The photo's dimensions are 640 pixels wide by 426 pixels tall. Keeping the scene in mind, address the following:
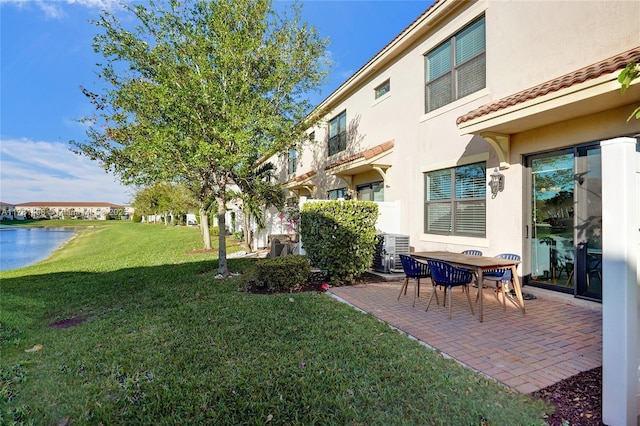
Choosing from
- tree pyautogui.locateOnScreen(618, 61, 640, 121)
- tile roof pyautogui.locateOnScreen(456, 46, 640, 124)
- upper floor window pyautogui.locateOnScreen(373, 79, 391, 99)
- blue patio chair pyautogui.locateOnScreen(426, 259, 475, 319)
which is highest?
upper floor window pyautogui.locateOnScreen(373, 79, 391, 99)

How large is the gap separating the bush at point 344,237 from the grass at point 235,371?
5.64ft

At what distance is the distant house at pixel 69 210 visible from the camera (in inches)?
4257

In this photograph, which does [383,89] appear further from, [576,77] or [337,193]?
[576,77]

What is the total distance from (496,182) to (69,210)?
469 ft

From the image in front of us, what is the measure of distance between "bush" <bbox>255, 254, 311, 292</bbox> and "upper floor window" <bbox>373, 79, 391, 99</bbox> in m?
7.17

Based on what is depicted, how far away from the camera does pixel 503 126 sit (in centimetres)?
618

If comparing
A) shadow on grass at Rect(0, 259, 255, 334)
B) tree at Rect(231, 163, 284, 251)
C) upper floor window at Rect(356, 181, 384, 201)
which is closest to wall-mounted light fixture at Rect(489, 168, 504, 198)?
upper floor window at Rect(356, 181, 384, 201)

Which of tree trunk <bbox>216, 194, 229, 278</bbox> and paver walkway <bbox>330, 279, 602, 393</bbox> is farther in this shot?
tree trunk <bbox>216, 194, 229, 278</bbox>

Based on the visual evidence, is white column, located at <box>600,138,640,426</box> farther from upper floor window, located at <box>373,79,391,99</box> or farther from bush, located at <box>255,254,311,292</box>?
upper floor window, located at <box>373,79,391,99</box>

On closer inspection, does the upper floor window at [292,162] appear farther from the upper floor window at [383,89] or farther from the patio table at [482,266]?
the patio table at [482,266]

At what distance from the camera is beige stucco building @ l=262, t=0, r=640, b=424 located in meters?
4.28

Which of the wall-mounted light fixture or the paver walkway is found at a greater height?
the wall-mounted light fixture

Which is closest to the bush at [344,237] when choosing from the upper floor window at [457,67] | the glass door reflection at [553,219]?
the glass door reflection at [553,219]

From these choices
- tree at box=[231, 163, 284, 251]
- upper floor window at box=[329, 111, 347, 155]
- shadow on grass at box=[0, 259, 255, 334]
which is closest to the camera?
shadow on grass at box=[0, 259, 255, 334]
